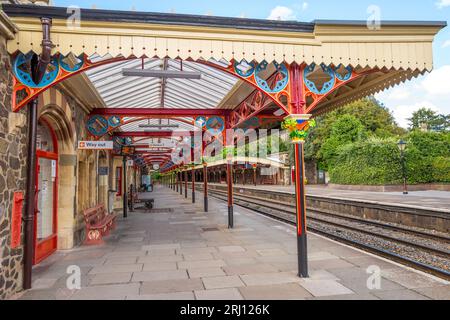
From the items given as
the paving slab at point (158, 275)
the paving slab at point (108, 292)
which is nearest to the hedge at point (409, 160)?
the paving slab at point (158, 275)

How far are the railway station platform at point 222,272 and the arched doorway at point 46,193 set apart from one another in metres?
0.32

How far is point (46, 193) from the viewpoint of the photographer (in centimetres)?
705

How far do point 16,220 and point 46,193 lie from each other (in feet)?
8.64

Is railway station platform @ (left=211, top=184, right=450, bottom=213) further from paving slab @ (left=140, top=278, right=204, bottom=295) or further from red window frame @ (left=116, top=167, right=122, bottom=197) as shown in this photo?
red window frame @ (left=116, top=167, right=122, bottom=197)

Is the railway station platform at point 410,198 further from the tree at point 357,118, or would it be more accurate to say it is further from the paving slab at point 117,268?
the tree at point 357,118

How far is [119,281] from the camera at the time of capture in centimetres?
509

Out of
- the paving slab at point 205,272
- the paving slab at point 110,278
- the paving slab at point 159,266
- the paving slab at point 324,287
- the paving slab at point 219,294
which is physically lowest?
the paving slab at point 324,287

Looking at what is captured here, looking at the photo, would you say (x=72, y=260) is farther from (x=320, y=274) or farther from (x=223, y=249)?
(x=320, y=274)

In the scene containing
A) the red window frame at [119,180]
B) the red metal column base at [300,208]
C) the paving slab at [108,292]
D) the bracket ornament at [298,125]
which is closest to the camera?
the paving slab at [108,292]

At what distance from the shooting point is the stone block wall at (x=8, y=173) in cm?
428

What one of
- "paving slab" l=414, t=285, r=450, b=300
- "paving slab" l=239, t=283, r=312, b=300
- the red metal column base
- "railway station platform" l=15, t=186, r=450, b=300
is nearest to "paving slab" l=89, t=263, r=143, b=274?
"railway station platform" l=15, t=186, r=450, b=300

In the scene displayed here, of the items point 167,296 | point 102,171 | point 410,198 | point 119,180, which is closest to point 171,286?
point 167,296
